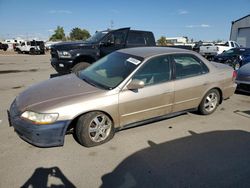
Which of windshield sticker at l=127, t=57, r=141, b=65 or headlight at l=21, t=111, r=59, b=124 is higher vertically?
windshield sticker at l=127, t=57, r=141, b=65

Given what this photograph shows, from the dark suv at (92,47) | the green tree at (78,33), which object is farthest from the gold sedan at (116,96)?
the green tree at (78,33)

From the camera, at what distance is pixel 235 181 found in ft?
8.76

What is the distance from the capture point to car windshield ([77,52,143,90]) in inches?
145

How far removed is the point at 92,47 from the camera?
319 inches

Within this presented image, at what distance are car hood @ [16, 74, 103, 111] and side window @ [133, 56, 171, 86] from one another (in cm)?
85

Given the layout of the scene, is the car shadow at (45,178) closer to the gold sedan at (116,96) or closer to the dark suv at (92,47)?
the gold sedan at (116,96)

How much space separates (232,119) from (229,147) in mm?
1366

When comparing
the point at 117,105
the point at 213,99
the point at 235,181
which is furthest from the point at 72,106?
the point at 213,99

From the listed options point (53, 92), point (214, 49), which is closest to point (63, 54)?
point (53, 92)

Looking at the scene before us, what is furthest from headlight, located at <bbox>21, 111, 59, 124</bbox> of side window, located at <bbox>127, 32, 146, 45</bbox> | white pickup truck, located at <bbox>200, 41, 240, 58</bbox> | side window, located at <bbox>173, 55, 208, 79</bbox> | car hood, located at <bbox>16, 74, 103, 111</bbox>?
white pickup truck, located at <bbox>200, 41, 240, 58</bbox>

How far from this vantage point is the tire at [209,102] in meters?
4.65

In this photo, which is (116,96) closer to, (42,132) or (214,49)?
(42,132)

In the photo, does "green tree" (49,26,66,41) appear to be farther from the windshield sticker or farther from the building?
the windshield sticker

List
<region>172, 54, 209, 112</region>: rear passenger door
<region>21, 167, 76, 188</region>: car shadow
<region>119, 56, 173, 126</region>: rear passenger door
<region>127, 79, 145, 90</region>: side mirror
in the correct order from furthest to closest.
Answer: <region>172, 54, 209, 112</region>: rear passenger door → <region>119, 56, 173, 126</region>: rear passenger door → <region>127, 79, 145, 90</region>: side mirror → <region>21, 167, 76, 188</region>: car shadow
